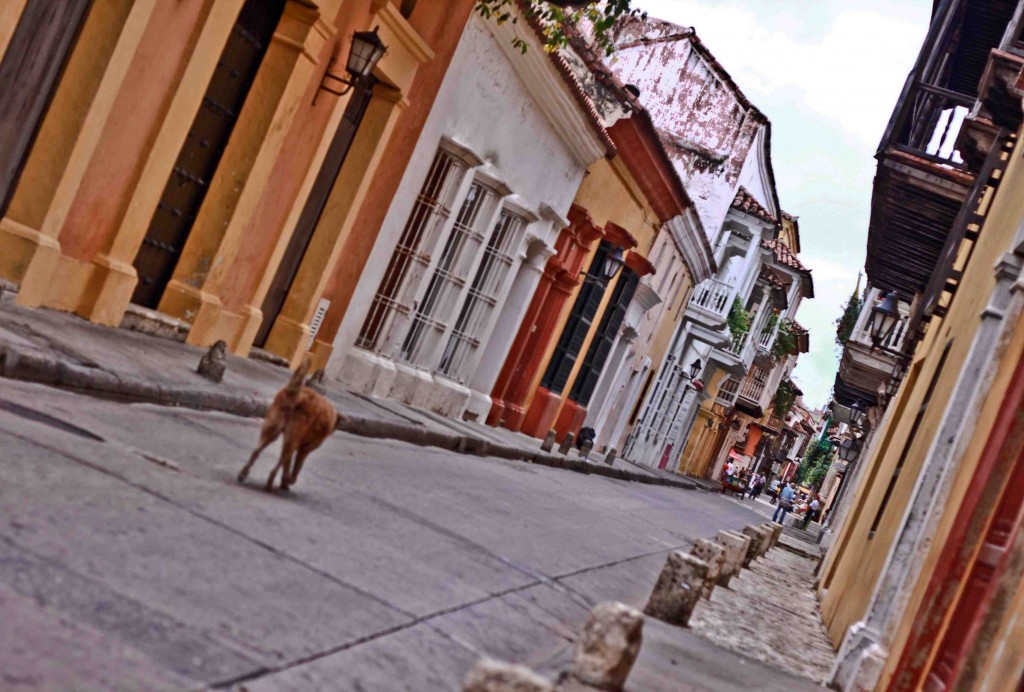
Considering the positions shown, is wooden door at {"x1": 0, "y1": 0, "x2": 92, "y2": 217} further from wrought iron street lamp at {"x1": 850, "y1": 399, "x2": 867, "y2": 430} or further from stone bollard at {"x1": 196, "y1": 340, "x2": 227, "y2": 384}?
wrought iron street lamp at {"x1": 850, "y1": 399, "x2": 867, "y2": 430}

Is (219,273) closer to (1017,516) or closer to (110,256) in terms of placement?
(110,256)

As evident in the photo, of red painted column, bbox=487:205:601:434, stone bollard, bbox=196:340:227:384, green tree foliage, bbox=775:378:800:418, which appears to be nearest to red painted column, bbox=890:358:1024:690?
stone bollard, bbox=196:340:227:384

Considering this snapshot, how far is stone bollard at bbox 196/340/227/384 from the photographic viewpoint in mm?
10484

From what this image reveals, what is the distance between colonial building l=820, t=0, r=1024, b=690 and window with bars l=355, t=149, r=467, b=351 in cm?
534

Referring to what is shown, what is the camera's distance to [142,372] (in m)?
9.34

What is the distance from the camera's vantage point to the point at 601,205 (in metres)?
26.8

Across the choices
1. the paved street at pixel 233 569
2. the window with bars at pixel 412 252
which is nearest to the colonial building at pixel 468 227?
the window with bars at pixel 412 252

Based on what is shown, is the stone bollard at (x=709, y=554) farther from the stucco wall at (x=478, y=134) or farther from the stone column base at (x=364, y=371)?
the stone column base at (x=364, y=371)

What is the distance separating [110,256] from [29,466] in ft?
19.4

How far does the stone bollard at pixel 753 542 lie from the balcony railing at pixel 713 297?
28060mm

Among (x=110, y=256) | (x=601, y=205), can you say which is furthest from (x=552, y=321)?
(x=110, y=256)

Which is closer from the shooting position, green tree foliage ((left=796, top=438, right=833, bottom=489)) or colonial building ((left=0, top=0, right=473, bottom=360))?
colonial building ((left=0, top=0, right=473, bottom=360))

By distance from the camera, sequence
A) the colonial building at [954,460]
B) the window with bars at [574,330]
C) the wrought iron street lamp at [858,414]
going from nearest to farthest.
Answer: the colonial building at [954,460], the window with bars at [574,330], the wrought iron street lamp at [858,414]

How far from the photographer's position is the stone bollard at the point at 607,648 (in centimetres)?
532
